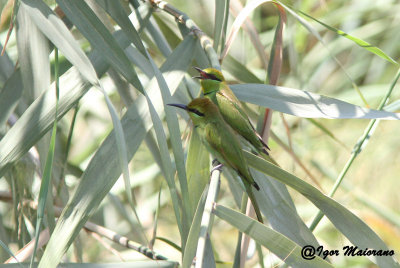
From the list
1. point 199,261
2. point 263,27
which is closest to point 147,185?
point 263,27

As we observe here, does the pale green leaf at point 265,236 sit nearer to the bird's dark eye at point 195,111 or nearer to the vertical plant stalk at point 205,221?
the vertical plant stalk at point 205,221

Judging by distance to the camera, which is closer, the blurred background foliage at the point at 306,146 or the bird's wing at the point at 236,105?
the bird's wing at the point at 236,105

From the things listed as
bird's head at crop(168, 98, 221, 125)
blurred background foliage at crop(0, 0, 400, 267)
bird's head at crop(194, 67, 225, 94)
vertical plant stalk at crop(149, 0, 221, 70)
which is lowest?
blurred background foliage at crop(0, 0, 400, 267)

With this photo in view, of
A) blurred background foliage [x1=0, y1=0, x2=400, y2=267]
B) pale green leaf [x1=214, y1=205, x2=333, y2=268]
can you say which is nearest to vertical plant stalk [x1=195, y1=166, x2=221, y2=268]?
pale green leaf [x1=214, y1=205, x2=333, y2=268]

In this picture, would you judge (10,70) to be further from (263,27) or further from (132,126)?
(263,27)

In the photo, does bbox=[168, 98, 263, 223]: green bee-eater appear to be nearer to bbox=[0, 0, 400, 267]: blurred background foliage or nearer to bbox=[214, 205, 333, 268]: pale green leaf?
bbox=[214, 205, 333, 268]: pale green leaf

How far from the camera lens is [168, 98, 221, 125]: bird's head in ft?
3.74

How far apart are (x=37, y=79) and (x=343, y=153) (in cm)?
229

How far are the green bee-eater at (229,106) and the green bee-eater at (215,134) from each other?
8 cm

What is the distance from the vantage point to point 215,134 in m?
1.14

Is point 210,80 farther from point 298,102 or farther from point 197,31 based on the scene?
point 298,102

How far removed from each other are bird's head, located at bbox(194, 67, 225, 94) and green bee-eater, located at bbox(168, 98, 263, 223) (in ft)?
0.46

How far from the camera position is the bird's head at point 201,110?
3.74 feet

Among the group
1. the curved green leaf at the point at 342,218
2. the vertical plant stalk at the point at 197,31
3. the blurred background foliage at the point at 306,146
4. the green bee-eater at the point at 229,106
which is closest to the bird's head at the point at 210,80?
the green bee-eater at the point at 229,106
